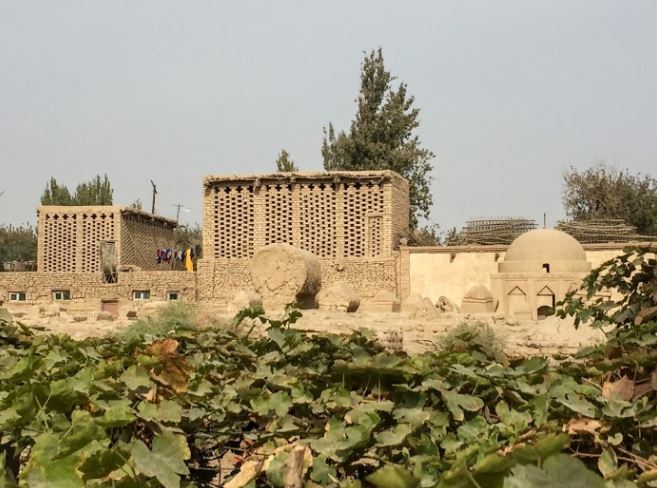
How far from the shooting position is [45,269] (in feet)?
96.2

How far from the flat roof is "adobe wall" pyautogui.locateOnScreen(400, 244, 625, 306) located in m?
2.01

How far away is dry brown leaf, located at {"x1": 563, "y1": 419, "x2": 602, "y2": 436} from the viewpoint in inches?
94.5

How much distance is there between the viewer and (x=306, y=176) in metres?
24.4

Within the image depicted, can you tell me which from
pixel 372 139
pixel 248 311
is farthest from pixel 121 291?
pixel 248 311

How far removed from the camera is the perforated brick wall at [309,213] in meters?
24.0

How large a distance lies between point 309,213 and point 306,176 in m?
0.98

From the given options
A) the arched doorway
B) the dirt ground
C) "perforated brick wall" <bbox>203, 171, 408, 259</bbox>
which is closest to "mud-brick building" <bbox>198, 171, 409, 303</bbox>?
"perforated brick wall" <bbox>203, 171, 408, 259</bbox>

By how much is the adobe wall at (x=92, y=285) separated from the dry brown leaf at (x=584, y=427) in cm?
2332

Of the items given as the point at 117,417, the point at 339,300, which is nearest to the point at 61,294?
the point at 339,300

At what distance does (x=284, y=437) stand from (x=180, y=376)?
441mm

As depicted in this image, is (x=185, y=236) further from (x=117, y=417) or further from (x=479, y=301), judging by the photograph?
(x=117, y=417)

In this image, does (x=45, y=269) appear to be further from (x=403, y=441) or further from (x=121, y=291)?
(x=403, y=441)

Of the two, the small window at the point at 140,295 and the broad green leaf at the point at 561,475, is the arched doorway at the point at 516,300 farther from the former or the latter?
the broad green leaf at the point at 561,475

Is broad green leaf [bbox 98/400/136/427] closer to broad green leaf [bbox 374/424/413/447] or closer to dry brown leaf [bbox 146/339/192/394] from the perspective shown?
dry brown leaf [bbox 146/339/192/394]
